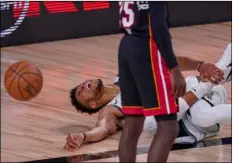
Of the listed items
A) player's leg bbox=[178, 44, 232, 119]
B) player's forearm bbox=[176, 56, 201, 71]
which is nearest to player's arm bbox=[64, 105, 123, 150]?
player's leg bbox=[178, 44, 232, 119]

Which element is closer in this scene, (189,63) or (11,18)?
(189,63)

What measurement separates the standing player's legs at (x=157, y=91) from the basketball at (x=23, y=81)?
6.88ft

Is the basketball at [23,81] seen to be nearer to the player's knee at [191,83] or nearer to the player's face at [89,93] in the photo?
the player's face at [89,93]

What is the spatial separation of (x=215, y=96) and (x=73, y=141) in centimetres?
108

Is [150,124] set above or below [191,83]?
below

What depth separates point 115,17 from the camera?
8.49 meters

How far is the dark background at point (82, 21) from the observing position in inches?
325

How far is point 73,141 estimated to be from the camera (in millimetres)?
5535

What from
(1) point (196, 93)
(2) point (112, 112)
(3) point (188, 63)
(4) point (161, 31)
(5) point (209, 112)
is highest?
(4) point (161, 31)

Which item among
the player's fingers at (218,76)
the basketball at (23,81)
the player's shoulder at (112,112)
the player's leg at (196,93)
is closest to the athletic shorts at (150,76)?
the player's fingers at (218,76)

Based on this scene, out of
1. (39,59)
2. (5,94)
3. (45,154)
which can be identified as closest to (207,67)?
(45,154)

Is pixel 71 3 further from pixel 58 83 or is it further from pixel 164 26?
pixel 164 26

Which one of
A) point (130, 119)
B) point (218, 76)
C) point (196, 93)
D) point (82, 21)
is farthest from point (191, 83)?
point (82, 21)

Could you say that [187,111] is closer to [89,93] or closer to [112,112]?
[112,112]
